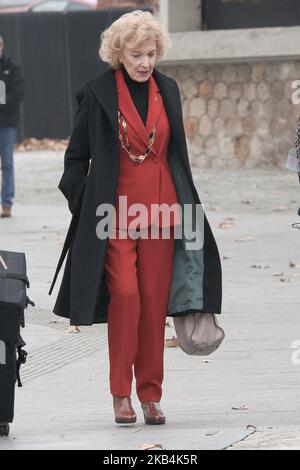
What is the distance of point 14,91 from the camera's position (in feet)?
56.7

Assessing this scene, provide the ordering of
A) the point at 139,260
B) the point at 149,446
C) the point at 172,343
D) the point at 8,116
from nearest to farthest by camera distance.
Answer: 1. the point at 149,446
2. the point at 139,260
3. the point at 172,343
4. the point at 8,116

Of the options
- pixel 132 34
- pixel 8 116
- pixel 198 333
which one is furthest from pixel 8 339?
pixel 8 116

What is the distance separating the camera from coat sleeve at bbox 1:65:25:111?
17.2 m

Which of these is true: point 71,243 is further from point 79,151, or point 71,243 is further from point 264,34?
point 264,34

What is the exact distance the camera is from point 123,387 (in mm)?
7219

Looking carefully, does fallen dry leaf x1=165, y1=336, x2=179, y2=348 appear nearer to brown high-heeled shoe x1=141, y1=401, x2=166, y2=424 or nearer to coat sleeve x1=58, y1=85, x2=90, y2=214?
brown high-heeled shoe x1=141, y1=401, x2=166, y2=424

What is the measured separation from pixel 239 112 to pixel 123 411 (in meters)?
12.7

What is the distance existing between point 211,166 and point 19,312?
43.6ft

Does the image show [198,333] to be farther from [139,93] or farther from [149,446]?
[139,93]

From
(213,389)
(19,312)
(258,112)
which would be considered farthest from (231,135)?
(19,312)

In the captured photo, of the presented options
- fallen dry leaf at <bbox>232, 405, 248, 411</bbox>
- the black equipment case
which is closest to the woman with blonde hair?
the black equipment case

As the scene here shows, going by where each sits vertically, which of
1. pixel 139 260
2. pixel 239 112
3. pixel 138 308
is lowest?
pixel 138 308

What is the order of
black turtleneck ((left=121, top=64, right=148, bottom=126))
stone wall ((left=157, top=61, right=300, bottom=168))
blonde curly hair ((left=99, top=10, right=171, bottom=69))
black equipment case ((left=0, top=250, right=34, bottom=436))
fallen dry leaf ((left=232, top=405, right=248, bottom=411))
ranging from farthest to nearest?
stone wall ((left=157, top=61, right=300, bottom=168)) < fallen dry leaf ((left=232, top=405, right=248, bottom=411)) < black turtleneck ((left=121, top=64, right=148, bottom=126)) < blonde curly hair ((left=99, top=10, right=171, bottom=69)) < black equipment case ((left=0, top=250, right=34, bottom=436))

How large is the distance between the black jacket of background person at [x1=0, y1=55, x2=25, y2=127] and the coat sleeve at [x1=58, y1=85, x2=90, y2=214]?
999 cm
